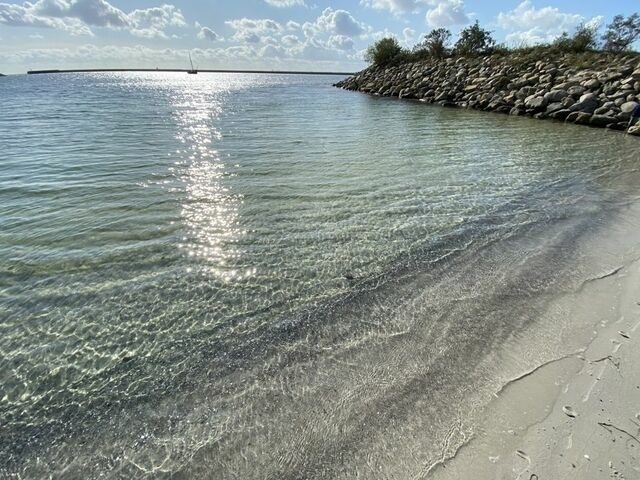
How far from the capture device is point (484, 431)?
2.94m

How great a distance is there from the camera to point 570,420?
2986mm

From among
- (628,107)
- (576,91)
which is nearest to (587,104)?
(628,107)

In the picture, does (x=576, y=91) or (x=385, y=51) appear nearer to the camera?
(x=576, y=91)

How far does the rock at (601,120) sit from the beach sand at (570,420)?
17.7m

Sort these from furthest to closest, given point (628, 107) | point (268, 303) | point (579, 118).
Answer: point (579, 118) < point (628, 107) < point (268, 303)

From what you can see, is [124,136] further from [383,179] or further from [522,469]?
[522,469]

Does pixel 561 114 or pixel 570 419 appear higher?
pixel 570 419

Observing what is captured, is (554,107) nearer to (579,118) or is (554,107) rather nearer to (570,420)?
(579,118)

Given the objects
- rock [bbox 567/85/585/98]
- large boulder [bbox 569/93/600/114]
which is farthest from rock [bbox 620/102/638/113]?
rock [bbox 567/85/585/98]

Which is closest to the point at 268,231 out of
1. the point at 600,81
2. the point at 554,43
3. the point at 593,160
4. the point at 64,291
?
the point at 64,291

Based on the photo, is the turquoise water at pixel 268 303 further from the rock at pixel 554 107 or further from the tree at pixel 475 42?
the tree at pixel 475 42

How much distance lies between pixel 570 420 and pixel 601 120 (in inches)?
780

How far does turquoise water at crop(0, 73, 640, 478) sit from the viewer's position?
2.98m

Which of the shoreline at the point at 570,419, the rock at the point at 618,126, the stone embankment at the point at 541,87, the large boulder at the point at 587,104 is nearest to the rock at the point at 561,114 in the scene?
the stone embankment at the point at 541,87
